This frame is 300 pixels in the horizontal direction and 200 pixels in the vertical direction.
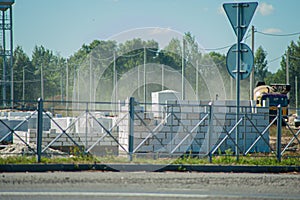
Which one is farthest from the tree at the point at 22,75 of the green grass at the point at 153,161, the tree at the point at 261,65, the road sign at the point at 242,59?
the road sign at the point at 242,59

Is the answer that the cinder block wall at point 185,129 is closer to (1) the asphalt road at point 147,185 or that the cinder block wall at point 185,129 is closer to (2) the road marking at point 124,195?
(1) the asphalt road at point 147,185

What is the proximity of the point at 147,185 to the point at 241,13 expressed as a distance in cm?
537

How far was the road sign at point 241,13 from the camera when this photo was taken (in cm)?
1306

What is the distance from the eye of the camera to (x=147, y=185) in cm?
980

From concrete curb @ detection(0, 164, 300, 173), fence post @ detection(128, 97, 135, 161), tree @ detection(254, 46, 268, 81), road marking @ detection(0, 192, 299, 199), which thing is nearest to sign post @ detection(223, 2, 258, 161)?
concrete curb @ detection(0, 164, 300, 173)

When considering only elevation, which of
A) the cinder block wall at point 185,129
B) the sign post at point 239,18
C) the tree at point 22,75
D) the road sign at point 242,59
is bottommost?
the cinder block wall at point 185,129

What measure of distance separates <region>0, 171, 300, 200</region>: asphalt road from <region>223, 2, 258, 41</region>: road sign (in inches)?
141

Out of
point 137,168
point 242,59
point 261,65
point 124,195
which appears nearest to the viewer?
point 124,195

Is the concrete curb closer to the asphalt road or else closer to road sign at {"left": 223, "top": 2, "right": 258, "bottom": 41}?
the asphalt road

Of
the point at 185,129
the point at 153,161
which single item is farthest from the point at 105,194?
the point at 185,129

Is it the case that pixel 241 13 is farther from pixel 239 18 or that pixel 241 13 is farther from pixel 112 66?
pixel 112 66

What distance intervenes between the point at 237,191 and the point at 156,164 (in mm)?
3267

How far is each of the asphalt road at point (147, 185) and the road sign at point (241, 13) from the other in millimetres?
3570

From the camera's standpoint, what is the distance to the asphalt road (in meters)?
8.66
